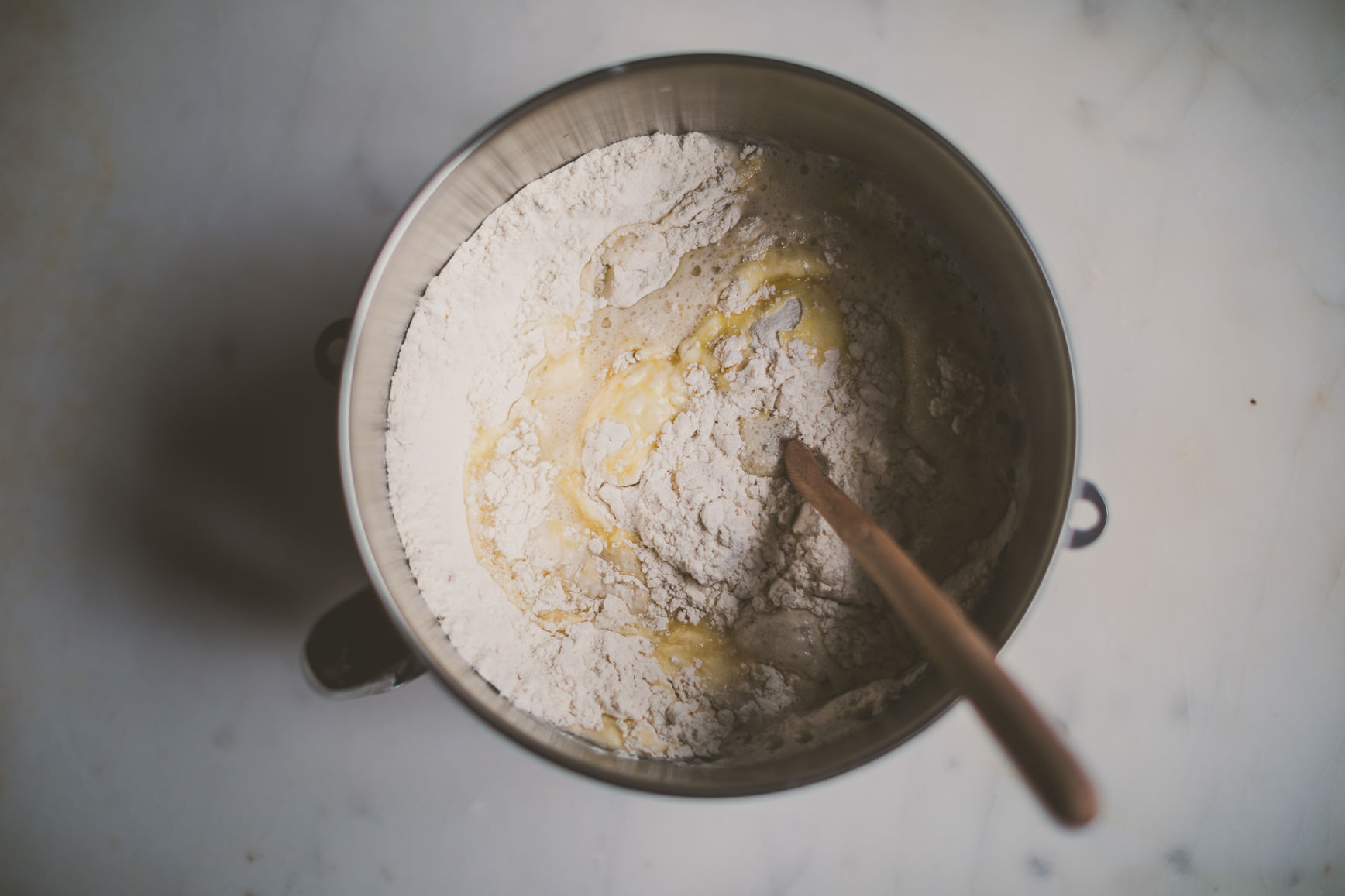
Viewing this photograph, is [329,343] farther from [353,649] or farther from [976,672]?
[976,672]

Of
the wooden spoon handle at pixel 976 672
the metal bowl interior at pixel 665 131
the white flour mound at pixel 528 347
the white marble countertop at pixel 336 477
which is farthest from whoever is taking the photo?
the white marble countertop at pixel 336 477

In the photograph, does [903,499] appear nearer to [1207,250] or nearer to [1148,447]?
[1148,447]

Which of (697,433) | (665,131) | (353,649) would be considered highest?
(665,131)

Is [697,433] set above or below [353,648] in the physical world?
above

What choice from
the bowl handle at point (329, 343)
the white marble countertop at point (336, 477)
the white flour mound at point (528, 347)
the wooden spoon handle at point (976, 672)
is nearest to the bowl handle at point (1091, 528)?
the white marble countertop at point (336, 477)

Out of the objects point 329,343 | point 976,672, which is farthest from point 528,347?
point 976,672

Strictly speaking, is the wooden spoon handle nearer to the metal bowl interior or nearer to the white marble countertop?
the metal bowl interior

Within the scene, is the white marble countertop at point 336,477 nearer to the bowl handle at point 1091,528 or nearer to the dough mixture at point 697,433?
the bowl handle at point 1091,528

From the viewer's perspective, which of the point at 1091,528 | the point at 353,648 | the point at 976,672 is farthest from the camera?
the point at 1091,528
